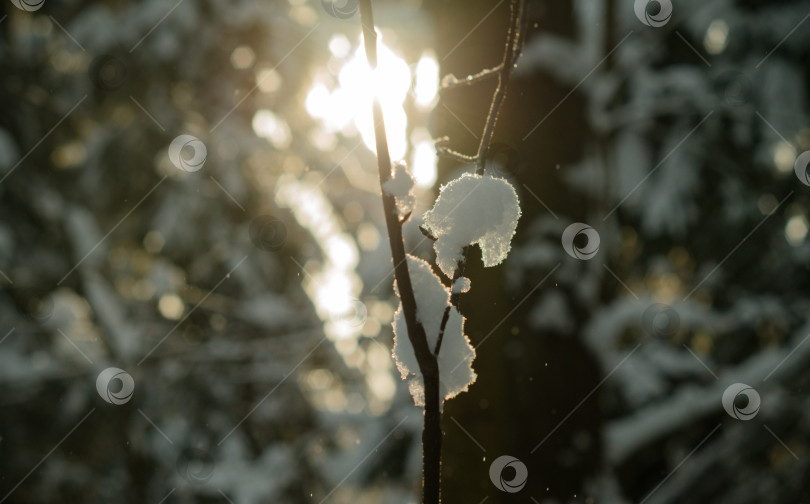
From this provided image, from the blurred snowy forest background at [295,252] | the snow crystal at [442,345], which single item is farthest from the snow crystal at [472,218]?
the blurred snowy forest background at [295,252]

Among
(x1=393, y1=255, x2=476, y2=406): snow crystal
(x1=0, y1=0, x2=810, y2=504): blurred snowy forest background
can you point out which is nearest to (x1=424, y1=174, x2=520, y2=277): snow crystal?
(x1=393, y1=255, x2=476, y2=406): snow crystal

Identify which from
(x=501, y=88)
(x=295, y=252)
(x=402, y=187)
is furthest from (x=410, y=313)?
(x=295, y=252)

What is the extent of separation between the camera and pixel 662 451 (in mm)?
3088

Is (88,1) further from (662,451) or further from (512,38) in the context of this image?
(662,451)

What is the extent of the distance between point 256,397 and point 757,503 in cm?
349

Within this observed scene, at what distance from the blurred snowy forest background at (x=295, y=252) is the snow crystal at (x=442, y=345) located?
176 centimetres

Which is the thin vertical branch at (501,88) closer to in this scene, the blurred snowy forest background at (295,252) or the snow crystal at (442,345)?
the snow crystal at (442,345)

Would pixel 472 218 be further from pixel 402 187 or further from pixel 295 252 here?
pixel 295 252

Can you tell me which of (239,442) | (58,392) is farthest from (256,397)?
→ (58,392)

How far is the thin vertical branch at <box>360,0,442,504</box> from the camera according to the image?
457 mm

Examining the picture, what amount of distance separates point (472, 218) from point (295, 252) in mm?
4183

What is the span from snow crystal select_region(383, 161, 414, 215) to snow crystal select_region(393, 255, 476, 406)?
91mm

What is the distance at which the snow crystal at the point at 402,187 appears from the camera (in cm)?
49

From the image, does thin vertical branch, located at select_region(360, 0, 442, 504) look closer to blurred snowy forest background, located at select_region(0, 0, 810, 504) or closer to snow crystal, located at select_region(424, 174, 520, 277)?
snow crystal, located at select_region(424, 174, 520, 277)
